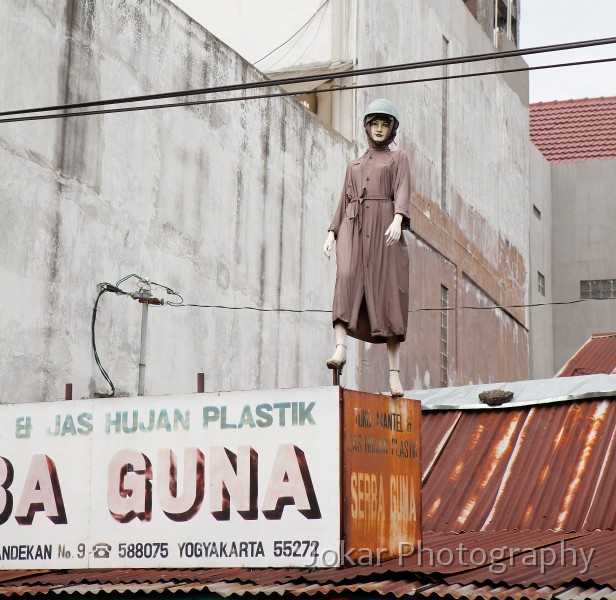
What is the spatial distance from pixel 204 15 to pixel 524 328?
14.3 meters

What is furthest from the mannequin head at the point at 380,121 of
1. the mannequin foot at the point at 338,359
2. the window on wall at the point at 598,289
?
the window on wall at the point at 598,289

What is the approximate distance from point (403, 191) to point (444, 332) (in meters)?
17.6

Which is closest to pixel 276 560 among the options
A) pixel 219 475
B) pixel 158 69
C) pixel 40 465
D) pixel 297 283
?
pixel 219 475

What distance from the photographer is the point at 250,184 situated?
72.6ft

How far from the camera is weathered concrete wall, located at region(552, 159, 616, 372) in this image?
3772 centimetres

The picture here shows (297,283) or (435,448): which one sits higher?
A: (297,283)

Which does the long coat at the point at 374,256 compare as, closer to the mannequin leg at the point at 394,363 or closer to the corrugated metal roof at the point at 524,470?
the mannequin leg at the point at 394,363

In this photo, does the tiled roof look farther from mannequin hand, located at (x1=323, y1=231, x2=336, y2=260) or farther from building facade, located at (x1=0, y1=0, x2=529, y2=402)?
mannequin hand, located at (x1=323, y1=231, x2=336, y2=260)

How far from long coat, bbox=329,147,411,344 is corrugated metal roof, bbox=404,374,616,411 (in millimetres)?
5012

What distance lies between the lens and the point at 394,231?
11852 millimetres

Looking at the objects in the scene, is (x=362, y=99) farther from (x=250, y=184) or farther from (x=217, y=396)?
(x=217, y=396)

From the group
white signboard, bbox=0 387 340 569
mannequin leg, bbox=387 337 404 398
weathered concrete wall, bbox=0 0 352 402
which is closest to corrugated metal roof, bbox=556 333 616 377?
weathered concrete wall, bbox=0 0 352 402

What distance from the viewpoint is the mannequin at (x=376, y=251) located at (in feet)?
39.5

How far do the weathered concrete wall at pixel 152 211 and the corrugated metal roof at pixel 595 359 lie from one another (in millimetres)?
4705
